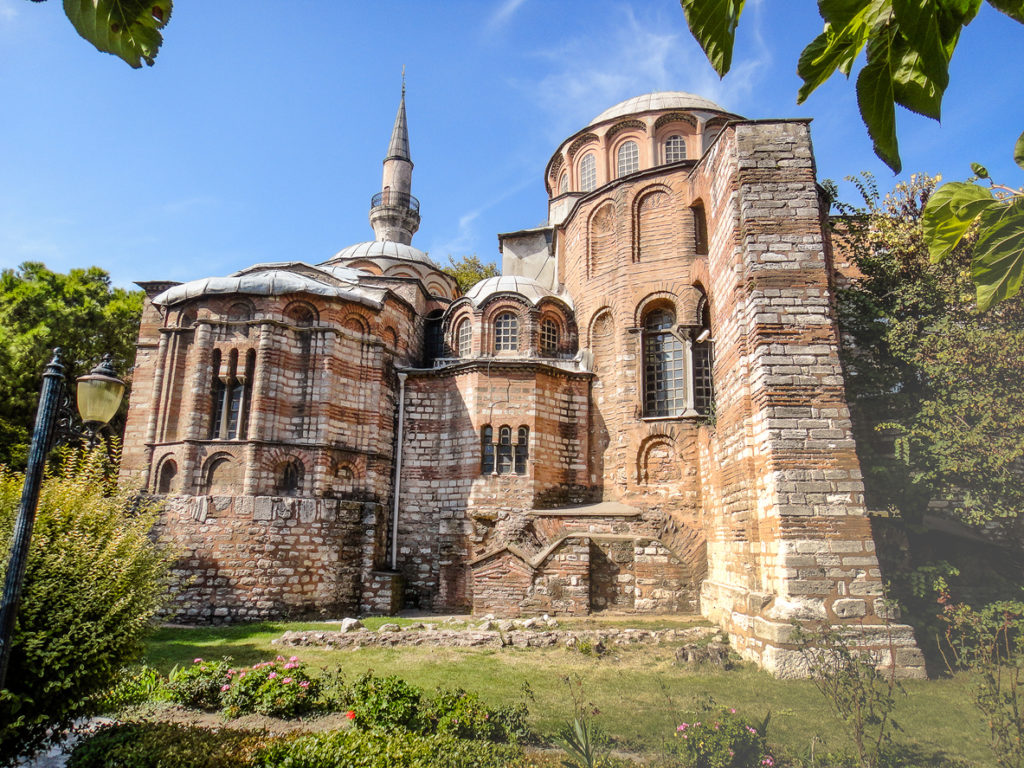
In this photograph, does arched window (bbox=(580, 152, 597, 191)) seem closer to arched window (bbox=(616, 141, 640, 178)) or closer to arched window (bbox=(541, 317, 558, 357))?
arched window (bbox=(616, 141, 640, 178))

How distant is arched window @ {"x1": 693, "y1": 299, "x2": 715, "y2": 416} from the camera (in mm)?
15562

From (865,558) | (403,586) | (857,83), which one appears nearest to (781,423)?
(865,558)

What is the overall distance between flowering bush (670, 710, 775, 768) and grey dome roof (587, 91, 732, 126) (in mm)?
18455

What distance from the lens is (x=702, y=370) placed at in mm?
15742

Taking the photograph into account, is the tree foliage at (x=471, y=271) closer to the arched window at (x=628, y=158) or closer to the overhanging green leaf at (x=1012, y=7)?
the arched window at (x=628, y=158)

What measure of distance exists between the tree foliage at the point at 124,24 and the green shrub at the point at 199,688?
8.01m

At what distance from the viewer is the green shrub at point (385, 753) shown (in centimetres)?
525

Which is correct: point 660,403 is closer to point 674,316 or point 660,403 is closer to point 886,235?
point 674,316

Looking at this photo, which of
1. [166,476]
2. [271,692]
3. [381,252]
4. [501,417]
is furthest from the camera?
[381,252]

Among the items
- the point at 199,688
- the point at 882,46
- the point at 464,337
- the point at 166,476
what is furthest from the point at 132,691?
the point at 464,337

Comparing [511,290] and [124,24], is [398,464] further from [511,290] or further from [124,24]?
[124,24]

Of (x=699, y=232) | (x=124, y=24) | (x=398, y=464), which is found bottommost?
(x=124, y=24)

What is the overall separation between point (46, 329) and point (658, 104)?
2004 centimetres

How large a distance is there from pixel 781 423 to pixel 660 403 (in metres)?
7.20
